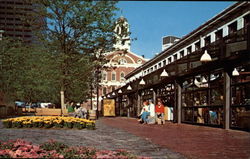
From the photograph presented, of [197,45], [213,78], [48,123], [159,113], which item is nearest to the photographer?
[48,123]

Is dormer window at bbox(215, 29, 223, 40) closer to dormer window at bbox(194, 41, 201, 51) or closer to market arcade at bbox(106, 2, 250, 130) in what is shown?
market arcade at bbox(106, 2, 250, 130)

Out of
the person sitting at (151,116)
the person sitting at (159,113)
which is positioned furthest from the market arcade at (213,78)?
the person sitting at (151,116)

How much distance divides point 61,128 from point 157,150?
8.66 meters

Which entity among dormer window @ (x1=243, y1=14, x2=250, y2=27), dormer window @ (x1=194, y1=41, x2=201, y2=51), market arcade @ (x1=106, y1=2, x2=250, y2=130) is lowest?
market arcade @ (x1=106, y1=2, x2=250, y2=130)

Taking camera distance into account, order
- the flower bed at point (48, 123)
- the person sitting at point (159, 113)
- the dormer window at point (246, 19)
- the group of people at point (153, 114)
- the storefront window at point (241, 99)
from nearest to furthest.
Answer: the storefront window at point (241, 99)
the flower bed at point (48, 123)
the dormer window at point (246, 19)
the person sitting at point (159, 113)
the group of people at point (153, 114)

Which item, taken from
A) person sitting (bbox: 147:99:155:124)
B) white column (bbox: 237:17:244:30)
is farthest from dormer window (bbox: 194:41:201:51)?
person sitting (bbox: 147:99:155:124)

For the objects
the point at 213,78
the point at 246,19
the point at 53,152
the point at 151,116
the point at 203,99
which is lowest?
the point at 151,116

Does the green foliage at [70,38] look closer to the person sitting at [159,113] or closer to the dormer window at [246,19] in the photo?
the person sitting at [159,113]

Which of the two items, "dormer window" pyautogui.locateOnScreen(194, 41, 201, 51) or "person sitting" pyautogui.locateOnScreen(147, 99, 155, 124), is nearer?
"person sitting" pyautogui.locateOnScreen(147, 99, 155, 124)

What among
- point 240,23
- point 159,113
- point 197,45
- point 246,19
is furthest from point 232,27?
point 159,113

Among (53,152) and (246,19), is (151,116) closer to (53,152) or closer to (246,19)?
(246,19)

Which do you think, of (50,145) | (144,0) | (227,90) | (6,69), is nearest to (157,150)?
(50,145)

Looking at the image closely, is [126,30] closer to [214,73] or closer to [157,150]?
[214,73]

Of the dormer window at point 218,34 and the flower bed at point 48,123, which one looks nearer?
the flower bed at point 48,123
